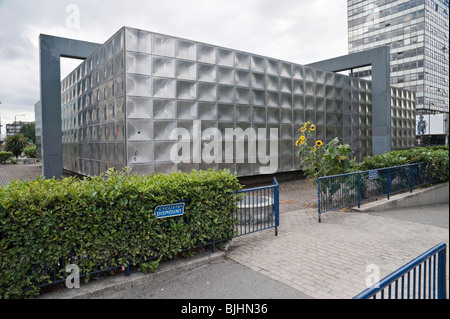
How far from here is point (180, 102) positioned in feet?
36.5

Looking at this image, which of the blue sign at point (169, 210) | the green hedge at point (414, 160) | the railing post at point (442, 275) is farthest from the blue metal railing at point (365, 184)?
the railing post at point (442, 275)

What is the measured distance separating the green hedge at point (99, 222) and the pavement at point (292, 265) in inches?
13.0

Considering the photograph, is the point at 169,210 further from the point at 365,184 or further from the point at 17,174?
the point at 17,174

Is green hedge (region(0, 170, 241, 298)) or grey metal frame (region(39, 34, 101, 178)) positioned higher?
grey metal frame (region(39, 34, 101, 178))

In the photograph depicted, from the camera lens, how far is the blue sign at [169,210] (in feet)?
15.6

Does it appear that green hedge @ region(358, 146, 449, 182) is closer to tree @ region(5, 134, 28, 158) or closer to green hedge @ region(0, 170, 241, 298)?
green hedge @ region(0, 170, 241, 298)

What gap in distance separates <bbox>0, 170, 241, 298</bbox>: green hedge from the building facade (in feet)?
257

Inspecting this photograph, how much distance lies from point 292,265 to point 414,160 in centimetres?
956

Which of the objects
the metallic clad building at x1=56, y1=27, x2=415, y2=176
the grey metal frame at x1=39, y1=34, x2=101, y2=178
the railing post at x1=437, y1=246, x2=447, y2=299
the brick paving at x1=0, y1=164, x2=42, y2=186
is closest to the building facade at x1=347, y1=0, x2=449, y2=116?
the metallic clad building at x1=56, y1=27, x2=415, y2=176

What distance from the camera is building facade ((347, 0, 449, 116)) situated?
7138 cm

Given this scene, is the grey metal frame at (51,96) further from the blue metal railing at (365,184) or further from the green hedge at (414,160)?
the green hedge at (414,160)
